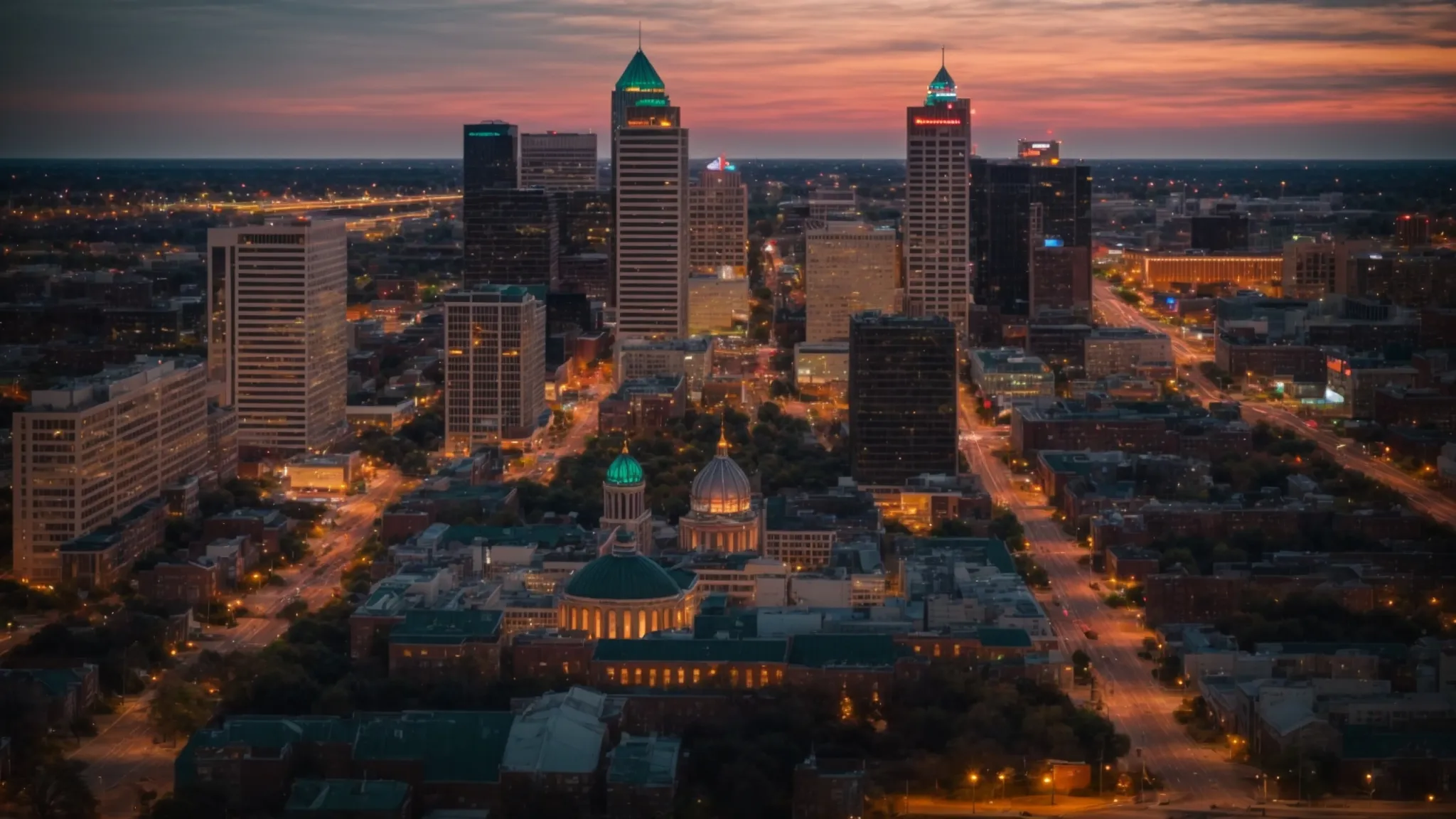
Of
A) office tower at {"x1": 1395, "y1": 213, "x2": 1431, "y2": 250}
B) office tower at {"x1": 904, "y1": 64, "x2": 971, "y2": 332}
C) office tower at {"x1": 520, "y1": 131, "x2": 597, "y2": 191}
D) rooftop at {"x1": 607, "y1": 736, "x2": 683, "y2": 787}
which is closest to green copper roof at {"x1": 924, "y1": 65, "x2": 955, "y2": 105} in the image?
office tower at {"x1": 904, "y1": 64, "x2": 971, "y2": 332}

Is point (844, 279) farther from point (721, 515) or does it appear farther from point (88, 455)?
point (88, 455)

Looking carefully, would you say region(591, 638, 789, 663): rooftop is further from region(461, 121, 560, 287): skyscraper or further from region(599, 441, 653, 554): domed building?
region(461, 121, 560, 287): skyscraper

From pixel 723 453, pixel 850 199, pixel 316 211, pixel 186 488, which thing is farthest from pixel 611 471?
pixel 850 199

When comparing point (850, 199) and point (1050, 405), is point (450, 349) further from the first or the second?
point (850, 199)

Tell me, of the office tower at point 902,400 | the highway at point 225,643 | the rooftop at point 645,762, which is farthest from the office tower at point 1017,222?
the rooftop at point 645,762

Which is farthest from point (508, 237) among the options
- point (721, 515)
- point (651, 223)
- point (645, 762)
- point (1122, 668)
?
point (645, 762)

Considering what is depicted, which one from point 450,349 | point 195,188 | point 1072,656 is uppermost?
point 195,188
